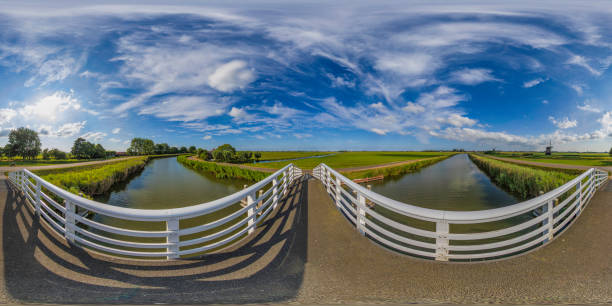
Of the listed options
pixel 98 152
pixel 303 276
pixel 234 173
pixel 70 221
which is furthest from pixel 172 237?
pixel 98 152

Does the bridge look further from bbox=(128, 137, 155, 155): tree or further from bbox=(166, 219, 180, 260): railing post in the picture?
bbox=(128, 137, 155, 155): tree

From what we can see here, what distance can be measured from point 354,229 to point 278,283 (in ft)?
7.03

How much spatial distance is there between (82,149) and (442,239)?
313 ft

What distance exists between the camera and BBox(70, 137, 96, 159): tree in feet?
222

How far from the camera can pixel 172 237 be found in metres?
3.49

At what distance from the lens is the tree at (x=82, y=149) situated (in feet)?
222

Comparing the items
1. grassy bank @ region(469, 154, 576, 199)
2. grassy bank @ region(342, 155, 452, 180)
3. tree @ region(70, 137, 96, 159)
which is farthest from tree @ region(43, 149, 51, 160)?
grassy bank @ region(469, 154, 576, 199)

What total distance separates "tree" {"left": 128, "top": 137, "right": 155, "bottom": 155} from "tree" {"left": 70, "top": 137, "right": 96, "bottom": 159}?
95.7 ft

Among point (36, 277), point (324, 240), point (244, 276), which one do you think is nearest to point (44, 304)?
point (36, 277)

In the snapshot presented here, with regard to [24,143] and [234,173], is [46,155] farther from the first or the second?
[234,173]

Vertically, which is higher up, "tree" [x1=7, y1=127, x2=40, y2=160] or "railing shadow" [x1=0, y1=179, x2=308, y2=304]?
"tree" [x1=7, y1=127, x2=40, y2=160]

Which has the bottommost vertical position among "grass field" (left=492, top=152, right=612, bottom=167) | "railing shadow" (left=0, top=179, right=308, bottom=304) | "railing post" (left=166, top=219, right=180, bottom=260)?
"railing shadow" (left=0, top=179, right=308, bottom=304)

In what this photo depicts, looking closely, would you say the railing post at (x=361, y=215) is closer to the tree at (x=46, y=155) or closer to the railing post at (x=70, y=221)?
the railing post at (x=70, y=221)

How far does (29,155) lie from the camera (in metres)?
59.2
